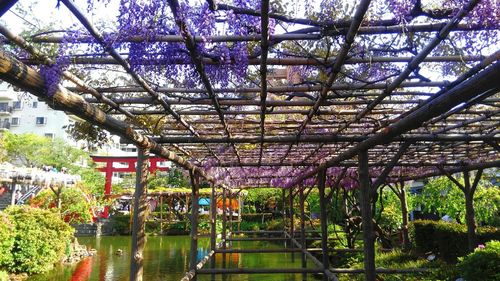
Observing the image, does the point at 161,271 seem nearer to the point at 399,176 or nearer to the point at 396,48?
the point at 399,176

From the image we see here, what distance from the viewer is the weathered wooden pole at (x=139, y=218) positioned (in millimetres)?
3639

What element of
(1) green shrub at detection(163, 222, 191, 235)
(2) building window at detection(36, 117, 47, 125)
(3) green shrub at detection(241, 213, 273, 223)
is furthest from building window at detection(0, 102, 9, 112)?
(3) green shrub at detection(241, 213, 273, 223)

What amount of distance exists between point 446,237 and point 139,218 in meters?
7.83

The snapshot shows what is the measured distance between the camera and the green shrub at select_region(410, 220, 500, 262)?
857 cm

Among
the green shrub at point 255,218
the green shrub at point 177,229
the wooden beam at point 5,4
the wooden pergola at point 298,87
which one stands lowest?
the green shrub at point 177,229

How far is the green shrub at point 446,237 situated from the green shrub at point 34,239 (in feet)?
35.2

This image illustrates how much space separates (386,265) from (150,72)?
790 centimetres

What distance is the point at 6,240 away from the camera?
35.5 ft

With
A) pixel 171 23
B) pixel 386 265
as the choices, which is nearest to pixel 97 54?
pixel 171 23

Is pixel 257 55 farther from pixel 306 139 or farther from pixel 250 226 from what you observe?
pixel 250 226

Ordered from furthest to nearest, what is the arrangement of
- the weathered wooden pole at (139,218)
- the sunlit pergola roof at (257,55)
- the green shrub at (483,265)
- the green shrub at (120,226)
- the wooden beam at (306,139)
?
the green shrub at (120,226) < the wooden beam at (306,139) < the green shrub at (483,265) < the weathered wooden pole at (139,218) < the sunlit pergola roof at (257,55)

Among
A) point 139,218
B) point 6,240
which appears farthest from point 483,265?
point 6,240

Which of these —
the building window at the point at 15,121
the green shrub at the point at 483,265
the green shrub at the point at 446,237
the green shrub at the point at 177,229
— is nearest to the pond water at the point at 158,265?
the green shrub at the point at 446,237

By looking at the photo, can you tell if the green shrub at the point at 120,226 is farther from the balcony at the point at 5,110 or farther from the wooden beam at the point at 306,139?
the wooden beam at the point at 306,139
